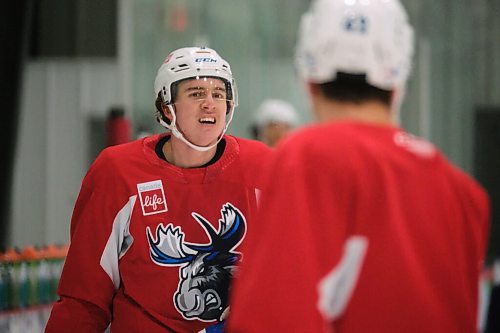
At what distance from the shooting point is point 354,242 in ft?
5.38

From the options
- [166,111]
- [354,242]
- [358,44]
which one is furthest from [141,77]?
[354,242]

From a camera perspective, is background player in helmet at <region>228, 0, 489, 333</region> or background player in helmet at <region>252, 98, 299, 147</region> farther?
background player in helmet at <region>252, 98, 299, 147</region>

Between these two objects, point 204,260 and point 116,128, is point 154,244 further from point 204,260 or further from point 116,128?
point 116,128

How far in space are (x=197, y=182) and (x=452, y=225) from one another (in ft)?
4.33

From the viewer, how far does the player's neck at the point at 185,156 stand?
301 cm

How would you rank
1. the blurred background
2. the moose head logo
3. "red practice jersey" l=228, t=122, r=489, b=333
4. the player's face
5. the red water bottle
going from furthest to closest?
the blurred background → the red water bottle → the player's face → the moose head logo → "red practice jersey" l=228, t=122, r=489, b=333

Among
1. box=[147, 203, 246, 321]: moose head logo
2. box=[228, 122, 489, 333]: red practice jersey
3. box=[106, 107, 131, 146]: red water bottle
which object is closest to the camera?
box=[228, 122, 489, 333]: red practice jersey

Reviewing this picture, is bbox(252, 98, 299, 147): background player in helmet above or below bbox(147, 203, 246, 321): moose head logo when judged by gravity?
below

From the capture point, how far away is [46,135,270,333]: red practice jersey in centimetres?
287

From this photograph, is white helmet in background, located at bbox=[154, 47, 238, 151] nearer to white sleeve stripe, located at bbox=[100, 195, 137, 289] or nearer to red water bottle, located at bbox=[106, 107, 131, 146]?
white sleeve stripe, located at bbox=[100, 195, 137, 289]

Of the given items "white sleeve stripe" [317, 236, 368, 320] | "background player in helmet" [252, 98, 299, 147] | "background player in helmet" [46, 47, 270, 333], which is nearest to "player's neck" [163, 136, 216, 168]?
"background player in helmet" [46, 47, 270, 333]

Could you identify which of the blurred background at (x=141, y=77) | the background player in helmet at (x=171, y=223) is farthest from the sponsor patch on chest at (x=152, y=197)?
the blurred background at (x=141, y=77)

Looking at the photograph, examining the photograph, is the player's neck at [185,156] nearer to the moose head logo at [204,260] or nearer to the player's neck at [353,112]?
the moose head logo at [204,260]

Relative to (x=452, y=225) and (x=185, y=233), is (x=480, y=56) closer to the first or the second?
(x=185, y=233)
